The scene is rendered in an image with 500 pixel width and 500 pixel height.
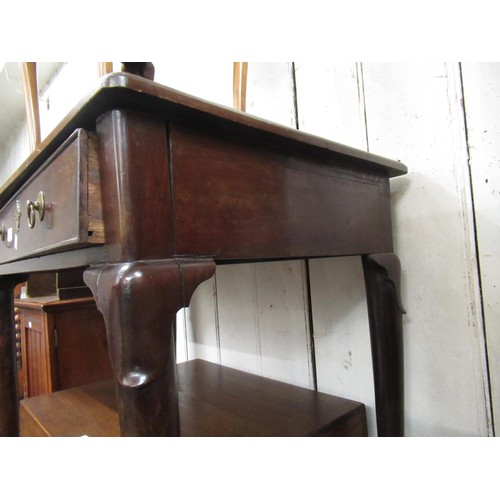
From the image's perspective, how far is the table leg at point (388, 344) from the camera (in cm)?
59

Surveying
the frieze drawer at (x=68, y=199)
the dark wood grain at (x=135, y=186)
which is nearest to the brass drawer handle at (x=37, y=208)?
the frieze drawer at (x=68, y=199)

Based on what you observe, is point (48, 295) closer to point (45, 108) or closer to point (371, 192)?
point (45, 108)

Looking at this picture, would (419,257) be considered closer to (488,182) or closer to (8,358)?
(488,182)

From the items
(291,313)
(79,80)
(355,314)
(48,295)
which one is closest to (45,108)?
(79,80)

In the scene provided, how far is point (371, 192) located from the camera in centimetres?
54

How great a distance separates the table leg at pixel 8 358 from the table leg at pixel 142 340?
0.62 metres

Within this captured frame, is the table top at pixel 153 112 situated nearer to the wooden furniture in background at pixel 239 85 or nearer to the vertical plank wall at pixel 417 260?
the vertical plank wall at pixel 417 260

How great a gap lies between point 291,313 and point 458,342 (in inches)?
14.0

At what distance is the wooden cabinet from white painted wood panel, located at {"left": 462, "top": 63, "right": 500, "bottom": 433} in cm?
117

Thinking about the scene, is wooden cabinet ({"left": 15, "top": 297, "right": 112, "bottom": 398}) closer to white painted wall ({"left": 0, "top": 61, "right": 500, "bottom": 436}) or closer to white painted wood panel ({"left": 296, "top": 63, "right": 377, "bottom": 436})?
white painted wall ({"left": 0, "top": 61, "right": 500, "bottom": 436})

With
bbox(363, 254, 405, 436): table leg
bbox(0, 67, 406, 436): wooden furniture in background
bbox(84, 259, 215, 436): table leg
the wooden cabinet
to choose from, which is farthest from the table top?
the wooden cabinet

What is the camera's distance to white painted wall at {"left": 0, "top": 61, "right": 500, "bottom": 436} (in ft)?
1.83

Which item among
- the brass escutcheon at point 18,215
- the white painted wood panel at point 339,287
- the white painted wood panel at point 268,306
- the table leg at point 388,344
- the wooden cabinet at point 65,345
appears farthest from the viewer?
the wooden cabinet at point 65,345

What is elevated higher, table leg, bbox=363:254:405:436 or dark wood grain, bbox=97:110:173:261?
dark wood grain, bbox=97:110:173:261
